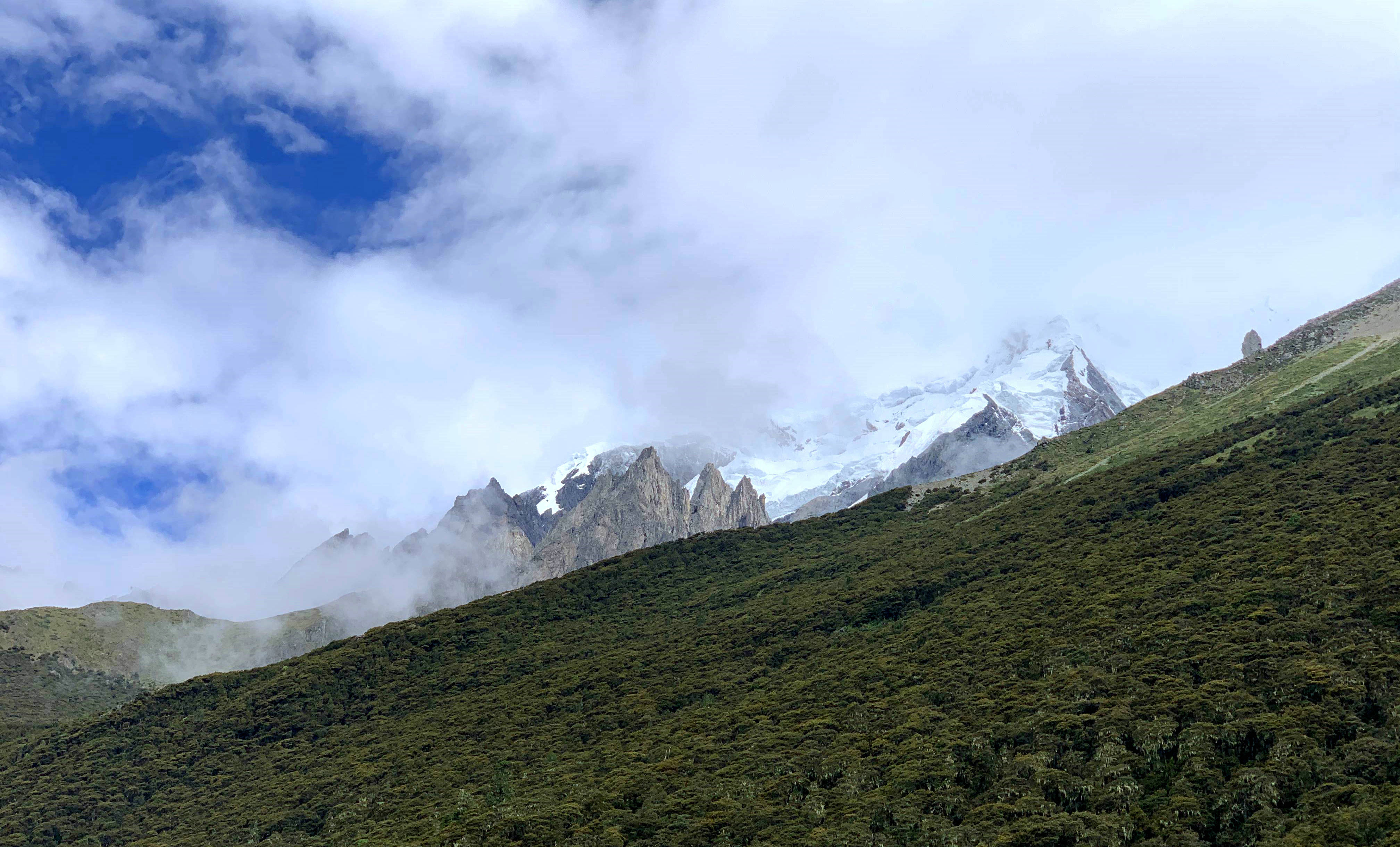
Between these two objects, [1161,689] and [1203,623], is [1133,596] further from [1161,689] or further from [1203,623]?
[1161,689]

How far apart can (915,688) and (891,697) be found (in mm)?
2158

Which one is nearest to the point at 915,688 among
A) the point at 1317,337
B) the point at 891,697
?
the point at 891,697

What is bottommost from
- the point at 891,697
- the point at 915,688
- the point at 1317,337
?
the point at 891,697

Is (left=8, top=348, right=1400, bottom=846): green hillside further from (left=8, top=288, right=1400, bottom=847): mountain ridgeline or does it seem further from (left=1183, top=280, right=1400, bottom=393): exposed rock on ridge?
(left=1183, top=280, right=1400, bottom=393): exposed rock on ridge

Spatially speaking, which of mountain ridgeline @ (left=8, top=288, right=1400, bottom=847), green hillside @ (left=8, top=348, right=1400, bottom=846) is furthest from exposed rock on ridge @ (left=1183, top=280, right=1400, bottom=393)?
green hillside @ (left=8, top=348, right=1400, bottom=846)

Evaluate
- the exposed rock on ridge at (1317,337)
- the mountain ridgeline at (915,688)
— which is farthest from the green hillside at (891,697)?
the exposed rock on ridge at (1317,337)

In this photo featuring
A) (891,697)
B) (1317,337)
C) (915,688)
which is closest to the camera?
(915,688)

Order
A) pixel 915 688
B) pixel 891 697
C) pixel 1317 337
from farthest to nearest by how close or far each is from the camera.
A: pixel 1317 337
pixel 891 697
pixel 915 688

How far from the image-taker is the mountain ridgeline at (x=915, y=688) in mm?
56938

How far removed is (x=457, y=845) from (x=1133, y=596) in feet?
185

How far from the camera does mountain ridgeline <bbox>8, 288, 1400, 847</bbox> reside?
187 feet

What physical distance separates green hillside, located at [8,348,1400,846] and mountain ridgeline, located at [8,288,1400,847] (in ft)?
1.10

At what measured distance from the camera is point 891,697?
82.3 m

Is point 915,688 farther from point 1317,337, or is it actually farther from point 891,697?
point 1317,337
